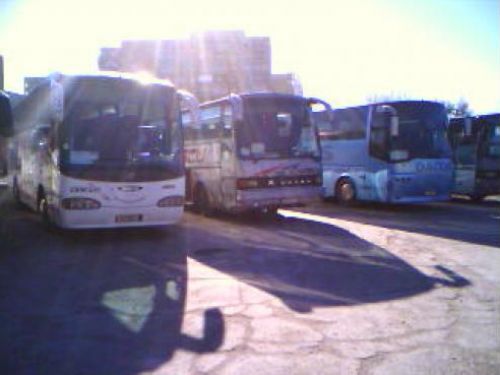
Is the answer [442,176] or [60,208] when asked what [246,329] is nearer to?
[60,208]

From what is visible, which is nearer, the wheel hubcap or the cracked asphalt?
the cracked asphalt

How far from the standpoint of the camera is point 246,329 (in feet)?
19.4

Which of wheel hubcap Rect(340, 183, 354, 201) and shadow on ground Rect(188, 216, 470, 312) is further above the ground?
wheel hubcap Rect(340, 183, 354, 201)

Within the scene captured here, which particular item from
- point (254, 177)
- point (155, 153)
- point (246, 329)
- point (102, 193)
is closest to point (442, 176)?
point (254, 177)

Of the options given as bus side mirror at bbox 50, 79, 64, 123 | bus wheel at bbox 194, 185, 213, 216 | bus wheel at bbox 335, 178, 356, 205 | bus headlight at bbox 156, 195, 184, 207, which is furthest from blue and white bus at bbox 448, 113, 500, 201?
bus side mirror at bbox 50, 79, 64, 123

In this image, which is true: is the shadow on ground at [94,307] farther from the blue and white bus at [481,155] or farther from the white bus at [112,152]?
the blue and white bus at [481,155]

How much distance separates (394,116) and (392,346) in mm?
10457

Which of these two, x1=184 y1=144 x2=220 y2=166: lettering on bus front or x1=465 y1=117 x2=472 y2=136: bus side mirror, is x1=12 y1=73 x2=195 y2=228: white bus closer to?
x1=184 y1=144 x2=220 y2=166: lettering on bus front

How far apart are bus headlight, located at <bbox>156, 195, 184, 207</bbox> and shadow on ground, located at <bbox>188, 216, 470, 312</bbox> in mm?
792

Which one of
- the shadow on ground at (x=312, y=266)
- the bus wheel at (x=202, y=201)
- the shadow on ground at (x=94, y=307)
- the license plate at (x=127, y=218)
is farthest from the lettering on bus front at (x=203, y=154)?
the license plate at (x=127, y=218)

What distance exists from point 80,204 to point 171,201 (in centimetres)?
158

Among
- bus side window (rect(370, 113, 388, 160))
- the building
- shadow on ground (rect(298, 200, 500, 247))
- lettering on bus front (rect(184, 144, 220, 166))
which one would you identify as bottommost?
shadow on ground (rect(298, 200, 500, 247))

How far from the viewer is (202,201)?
14.8m

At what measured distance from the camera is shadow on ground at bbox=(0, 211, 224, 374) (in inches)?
204
